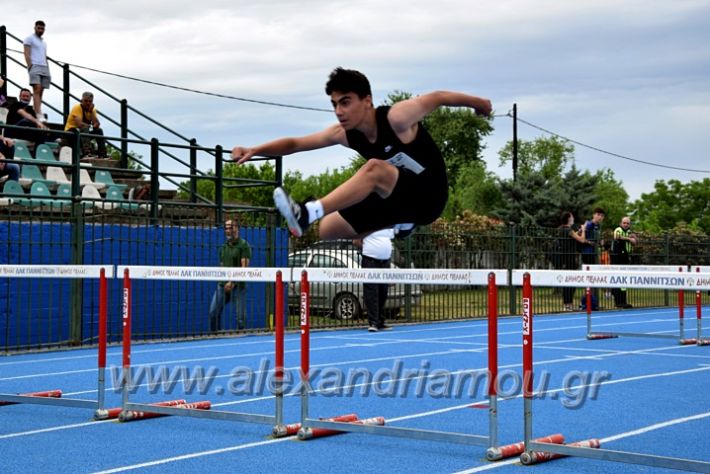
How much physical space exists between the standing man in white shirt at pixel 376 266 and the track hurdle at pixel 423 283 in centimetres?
643

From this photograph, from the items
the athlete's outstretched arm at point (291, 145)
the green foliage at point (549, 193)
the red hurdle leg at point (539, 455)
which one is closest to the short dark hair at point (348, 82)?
the athlete's outstretched arm at point (291, 145)

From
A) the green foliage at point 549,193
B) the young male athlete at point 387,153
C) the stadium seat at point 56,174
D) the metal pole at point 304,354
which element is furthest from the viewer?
the green foliage at point 549,193

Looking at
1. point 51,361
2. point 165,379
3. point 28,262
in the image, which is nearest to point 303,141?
point 165,379

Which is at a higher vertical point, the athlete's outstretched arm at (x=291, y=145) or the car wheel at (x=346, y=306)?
the athlete's outstretched arm at (x=291, y=145)

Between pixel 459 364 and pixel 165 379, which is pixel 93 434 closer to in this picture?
pixel 165 379

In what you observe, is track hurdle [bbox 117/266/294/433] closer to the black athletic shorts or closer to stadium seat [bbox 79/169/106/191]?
the black athletic shorts

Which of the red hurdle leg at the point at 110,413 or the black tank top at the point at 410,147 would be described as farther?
the red hurdle leg at the point at 110,413

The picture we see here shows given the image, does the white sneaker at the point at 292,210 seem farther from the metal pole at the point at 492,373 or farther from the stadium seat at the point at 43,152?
the stadium seat at the point at 43,152

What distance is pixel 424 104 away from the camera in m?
6.50

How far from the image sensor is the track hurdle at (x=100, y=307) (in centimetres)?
929

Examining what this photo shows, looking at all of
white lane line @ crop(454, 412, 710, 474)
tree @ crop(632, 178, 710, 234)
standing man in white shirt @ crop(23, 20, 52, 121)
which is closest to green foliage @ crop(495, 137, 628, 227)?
standing man in white shirt @ crop(23, 20, 52, 121)

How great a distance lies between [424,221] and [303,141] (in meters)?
1.02

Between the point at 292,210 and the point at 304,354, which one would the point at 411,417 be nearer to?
the point at 304,354

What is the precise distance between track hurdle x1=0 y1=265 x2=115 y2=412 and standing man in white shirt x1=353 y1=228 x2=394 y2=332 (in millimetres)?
5795
